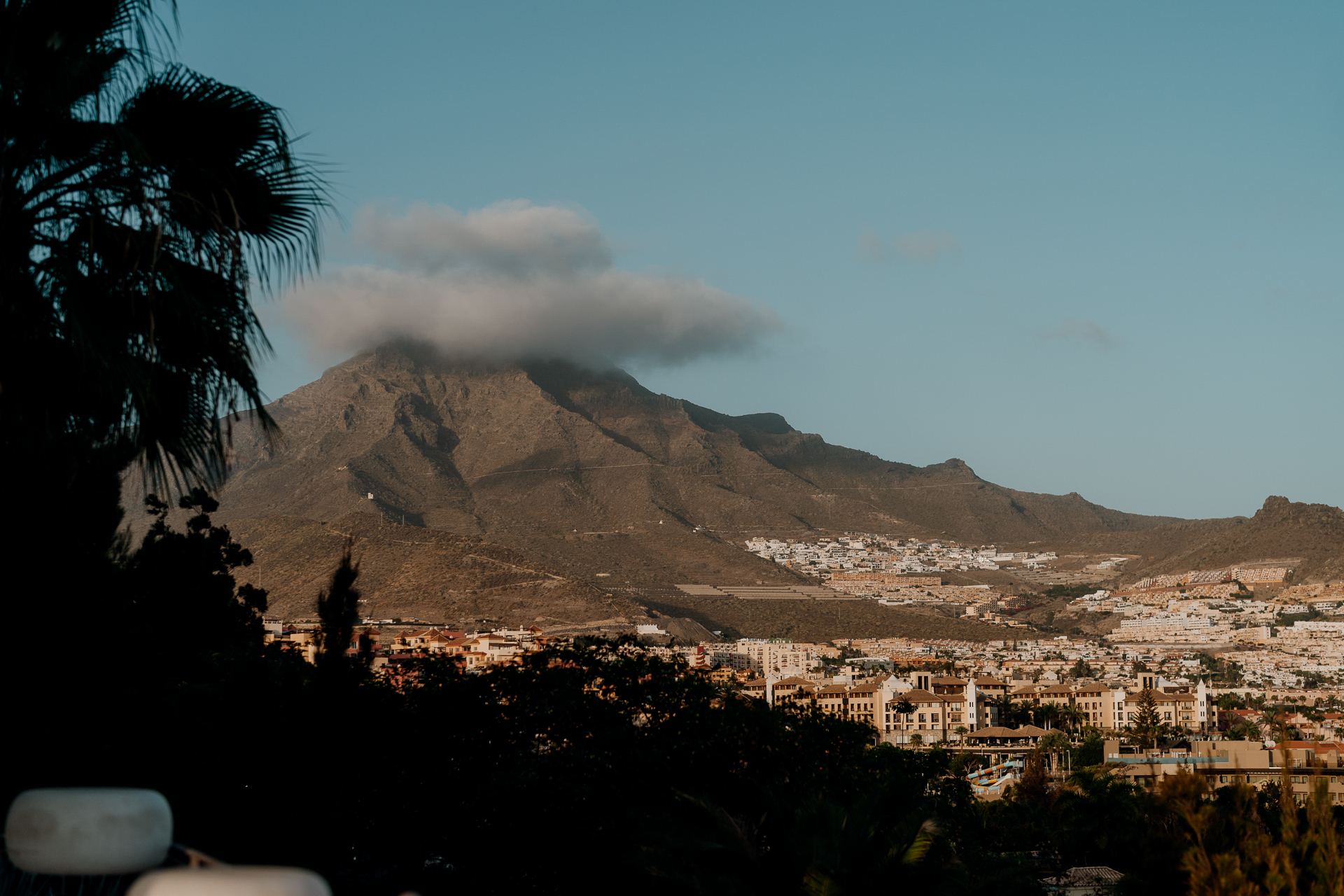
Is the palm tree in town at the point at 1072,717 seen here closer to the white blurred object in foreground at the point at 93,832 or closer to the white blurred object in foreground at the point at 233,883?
the white blurred object in foreground at the point at 93,832

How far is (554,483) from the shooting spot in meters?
156

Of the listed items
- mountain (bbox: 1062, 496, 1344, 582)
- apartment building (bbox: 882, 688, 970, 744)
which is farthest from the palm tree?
mountain (bbox: 1062, 496, 1344, 582)

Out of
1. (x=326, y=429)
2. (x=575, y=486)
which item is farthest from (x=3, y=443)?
(x=326, y=429)

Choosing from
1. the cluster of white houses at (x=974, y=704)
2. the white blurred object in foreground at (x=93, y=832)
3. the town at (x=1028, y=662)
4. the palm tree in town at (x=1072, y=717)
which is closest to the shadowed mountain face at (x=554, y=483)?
the town at (x=1028, y=662)

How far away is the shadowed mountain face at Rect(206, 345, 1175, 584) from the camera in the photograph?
138250 mm

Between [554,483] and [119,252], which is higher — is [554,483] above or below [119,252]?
above

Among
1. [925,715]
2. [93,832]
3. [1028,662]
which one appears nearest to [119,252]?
[93,832]

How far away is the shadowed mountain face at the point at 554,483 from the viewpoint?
5443 inches

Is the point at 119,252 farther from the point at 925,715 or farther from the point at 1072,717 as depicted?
the point at 1072,717

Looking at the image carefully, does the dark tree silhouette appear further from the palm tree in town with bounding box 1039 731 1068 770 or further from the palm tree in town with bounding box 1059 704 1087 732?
the palm tree in town with bounding box 1059 704 1087 732

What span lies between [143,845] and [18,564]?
3.02 metres

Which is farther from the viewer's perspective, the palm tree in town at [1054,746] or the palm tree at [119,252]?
the palm tree in town at [1054,746]

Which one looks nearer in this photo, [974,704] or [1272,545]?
[974,704]

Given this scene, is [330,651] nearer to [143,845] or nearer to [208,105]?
[143,845]
